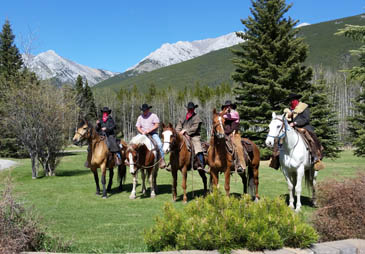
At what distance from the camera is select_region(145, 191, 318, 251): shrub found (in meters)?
4.08

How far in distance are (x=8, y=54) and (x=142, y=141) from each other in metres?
36.5

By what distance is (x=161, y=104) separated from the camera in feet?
330

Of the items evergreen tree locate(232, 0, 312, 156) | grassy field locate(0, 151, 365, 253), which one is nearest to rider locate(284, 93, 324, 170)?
grassy field locate(0, 151, 365, 253)

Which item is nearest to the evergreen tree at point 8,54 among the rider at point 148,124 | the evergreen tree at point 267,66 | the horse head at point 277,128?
the evergreen tree at point 267,66

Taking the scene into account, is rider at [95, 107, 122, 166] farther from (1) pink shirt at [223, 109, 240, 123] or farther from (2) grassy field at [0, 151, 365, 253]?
(1) pink shirt at [223, 109, 240, 123]

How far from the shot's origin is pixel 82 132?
36.7 ft

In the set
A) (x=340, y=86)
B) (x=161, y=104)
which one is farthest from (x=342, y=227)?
(x=161, y=104)

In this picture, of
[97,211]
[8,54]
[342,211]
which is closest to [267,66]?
[97,211]

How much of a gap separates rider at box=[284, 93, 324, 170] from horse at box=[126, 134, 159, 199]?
4621 millimetres

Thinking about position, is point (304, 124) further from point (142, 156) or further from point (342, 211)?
point (142, 156)

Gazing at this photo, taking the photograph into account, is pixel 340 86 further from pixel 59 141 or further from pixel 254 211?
pixel 254 211

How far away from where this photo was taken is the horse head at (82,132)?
36.2 ft

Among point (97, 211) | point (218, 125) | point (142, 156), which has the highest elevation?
point (218, 125)

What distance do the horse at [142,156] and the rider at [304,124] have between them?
4.62m
